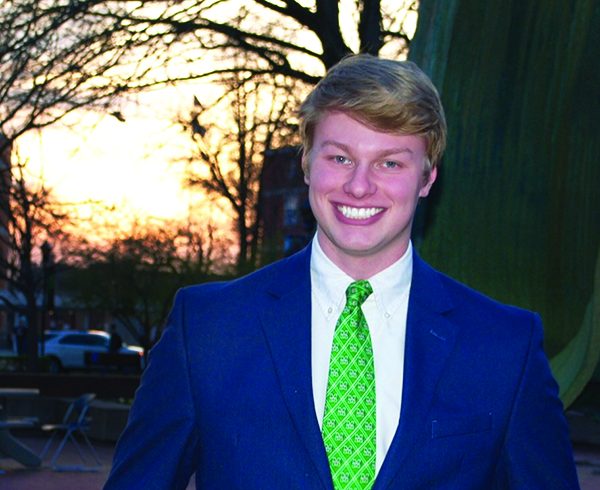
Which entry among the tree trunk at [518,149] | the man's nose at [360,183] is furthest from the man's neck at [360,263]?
the tree trunk at [518,149]

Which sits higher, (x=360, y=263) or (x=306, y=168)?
(x=306, y=168)

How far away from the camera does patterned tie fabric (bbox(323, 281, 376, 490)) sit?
278cm

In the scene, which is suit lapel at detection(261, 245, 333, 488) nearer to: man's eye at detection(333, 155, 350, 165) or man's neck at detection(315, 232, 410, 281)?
man's neck at detection(315, 232, 410, 281)

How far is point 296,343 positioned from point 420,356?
0.26 meters

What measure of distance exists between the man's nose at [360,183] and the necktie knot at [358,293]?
185 mm

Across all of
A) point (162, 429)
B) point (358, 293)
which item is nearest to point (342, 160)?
point (358, 293)

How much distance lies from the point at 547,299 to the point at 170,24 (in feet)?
25.7

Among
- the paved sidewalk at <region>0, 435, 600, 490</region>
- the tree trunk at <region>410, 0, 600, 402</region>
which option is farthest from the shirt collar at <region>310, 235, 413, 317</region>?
the paved sidewalk at <region>0, 435, 600, 490</region>

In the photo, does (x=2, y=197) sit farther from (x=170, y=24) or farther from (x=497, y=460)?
(x=497, y=460)

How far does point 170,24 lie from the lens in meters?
14.6

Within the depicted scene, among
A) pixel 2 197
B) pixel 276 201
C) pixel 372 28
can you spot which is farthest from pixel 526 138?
pixel 276 201

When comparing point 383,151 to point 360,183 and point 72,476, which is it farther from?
point 72,476

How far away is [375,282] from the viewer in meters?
2.93

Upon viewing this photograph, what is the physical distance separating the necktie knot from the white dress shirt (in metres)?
0.02
